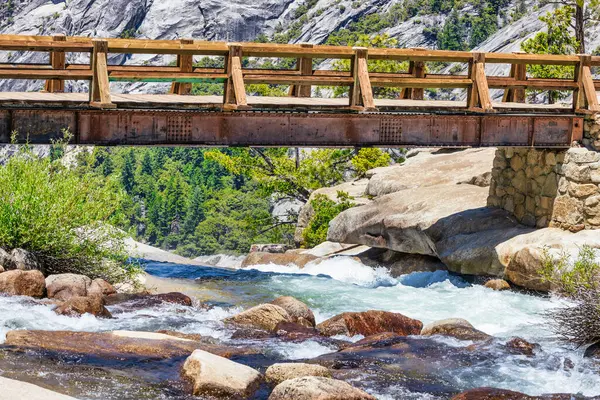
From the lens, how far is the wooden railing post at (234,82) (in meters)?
15.3

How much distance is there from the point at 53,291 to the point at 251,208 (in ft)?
245

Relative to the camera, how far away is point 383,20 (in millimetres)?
145000

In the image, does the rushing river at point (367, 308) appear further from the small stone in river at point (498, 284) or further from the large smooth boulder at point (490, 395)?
the large smooth boulder at point (490, 395)

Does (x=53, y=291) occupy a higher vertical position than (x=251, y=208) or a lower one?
higher

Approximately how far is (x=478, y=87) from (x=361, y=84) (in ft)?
7.52

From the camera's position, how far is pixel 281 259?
82.4 ft

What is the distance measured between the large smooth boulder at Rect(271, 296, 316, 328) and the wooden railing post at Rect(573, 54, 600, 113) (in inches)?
290

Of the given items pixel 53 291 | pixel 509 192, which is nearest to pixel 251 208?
pixel 509 192

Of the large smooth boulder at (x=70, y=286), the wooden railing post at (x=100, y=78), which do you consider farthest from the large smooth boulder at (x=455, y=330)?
the wooden railing post at (x=100, y=78)

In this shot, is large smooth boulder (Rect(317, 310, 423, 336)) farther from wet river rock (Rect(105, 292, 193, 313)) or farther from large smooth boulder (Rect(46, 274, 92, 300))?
large smooth boulder (Rect(46, 274, 92, 300))

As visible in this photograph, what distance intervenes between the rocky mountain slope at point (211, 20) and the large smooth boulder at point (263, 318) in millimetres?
126379

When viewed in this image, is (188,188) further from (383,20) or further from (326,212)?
(326,212)

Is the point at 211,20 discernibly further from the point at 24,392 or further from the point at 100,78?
the point at 24,392

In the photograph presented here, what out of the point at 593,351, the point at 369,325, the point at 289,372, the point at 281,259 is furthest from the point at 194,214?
the point at 289,372
